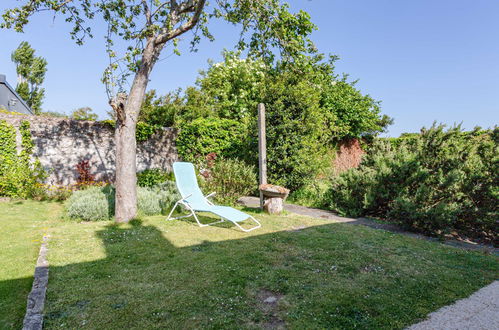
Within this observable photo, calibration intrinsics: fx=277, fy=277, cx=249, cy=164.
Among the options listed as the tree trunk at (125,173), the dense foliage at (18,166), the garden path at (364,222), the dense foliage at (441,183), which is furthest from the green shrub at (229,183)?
the dense foliage at (18,166)

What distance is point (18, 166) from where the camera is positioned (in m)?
8.94

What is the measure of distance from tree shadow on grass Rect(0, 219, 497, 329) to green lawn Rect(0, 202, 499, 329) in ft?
0.04

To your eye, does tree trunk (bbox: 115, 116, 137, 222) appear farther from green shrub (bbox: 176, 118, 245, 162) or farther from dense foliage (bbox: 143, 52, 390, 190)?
green shrub (bbox: 176, 118, 245, 162)

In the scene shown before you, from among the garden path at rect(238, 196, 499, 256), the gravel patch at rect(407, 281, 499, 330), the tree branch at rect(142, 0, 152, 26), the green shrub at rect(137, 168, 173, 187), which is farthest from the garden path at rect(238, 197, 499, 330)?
the green shrub at rect(137, 168, 173, 187)

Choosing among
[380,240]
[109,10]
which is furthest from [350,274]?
[109,10]

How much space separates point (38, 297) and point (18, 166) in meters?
8.36

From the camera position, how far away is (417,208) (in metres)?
5.59

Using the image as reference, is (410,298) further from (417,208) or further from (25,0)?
(25,0)

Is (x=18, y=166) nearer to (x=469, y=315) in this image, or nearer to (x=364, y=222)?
(x=364, y=222)

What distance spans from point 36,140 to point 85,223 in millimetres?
5607

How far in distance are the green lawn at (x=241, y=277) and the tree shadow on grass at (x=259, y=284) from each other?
0.01 meters

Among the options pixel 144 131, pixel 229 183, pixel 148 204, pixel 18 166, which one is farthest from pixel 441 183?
pixel 18 166

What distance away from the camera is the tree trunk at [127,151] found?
599 cm

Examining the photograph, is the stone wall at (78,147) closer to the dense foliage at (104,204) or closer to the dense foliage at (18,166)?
the dense foliage at (18,166)
